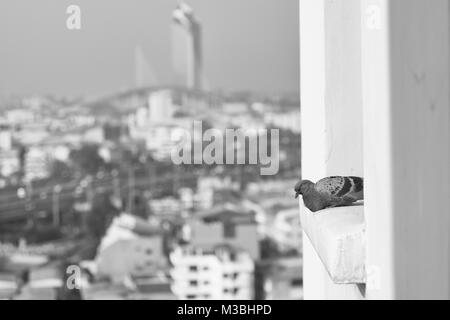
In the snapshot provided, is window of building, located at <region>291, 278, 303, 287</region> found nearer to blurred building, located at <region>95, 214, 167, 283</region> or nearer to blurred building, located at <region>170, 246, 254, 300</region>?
blurred building, located at <region>170, 246, 254, 300</region>

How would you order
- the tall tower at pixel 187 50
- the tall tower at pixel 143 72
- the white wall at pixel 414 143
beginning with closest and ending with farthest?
the white wall at pixel 414 143 < the tall tower at pixel 187 50 < the tall tower at pixel 143 72

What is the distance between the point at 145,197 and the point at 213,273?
53.8 inches

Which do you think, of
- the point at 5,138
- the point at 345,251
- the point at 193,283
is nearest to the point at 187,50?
the point at 5,138

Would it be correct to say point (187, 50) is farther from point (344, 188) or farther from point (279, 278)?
point (344, 188)

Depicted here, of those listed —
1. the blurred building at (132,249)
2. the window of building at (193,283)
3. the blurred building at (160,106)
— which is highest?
the blurred building at (160,106)

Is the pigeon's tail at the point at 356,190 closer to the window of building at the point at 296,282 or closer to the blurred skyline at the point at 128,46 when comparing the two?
the blurred skyline at the point at 128,46

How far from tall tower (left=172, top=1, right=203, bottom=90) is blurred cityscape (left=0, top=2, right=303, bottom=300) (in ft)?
0.04

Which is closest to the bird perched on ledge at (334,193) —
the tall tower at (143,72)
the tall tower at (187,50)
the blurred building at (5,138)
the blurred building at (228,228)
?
the tall tower at (187,50)

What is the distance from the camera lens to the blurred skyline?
6672mm

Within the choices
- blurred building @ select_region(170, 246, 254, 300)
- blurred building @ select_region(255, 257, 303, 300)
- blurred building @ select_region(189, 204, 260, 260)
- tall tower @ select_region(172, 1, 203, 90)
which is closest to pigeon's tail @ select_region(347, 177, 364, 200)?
blurred building @ select_region(170, 246, 254, 300)

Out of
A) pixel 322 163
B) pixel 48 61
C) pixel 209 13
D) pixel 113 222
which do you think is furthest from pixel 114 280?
pixel 322 163

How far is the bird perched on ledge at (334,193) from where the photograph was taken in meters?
0.62

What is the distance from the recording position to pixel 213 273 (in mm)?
6855

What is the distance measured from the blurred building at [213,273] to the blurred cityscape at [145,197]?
0.02m
